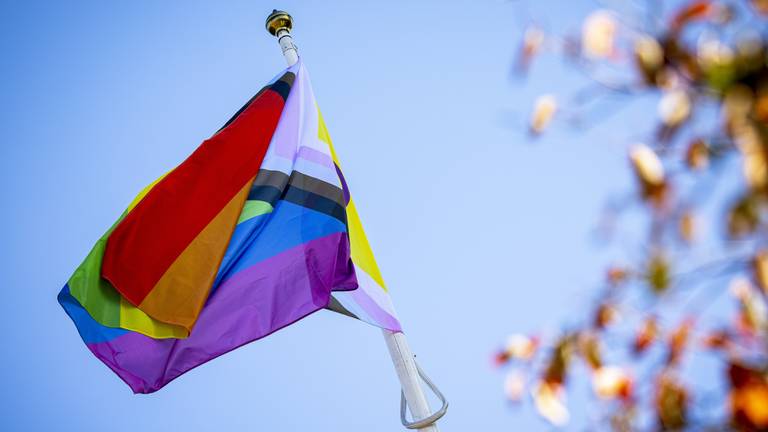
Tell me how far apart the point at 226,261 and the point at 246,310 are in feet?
2.31

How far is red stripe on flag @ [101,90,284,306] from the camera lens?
6793 mm

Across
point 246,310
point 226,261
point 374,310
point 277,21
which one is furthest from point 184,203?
point 277,21

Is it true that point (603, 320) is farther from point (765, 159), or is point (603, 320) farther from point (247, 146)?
point (247, 146)

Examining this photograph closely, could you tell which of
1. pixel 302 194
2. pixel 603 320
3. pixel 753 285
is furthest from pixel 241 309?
pixel 753 285

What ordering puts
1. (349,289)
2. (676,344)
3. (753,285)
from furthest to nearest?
(349,289)
(676,344)
(753,285)

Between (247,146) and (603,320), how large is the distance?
5908 millimetres

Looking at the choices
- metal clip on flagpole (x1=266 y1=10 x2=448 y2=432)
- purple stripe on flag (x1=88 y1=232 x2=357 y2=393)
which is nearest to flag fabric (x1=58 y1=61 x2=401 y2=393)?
purple stripe on flag (x1=88 y1=232 x2=357 y2=393)

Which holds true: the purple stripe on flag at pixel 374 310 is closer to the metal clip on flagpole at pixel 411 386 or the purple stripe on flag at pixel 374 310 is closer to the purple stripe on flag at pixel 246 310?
the metal clip on flagpole at pixel 411 386

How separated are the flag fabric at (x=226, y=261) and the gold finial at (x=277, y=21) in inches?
68.0

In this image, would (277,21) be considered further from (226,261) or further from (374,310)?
(374,310)

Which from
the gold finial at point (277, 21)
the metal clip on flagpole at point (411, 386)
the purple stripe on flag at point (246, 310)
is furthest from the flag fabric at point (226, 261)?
the gold finial at point (277, 21)

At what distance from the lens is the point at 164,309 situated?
21.1 feet

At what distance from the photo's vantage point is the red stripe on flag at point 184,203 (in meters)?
6.79

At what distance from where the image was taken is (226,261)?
6.80 metres
